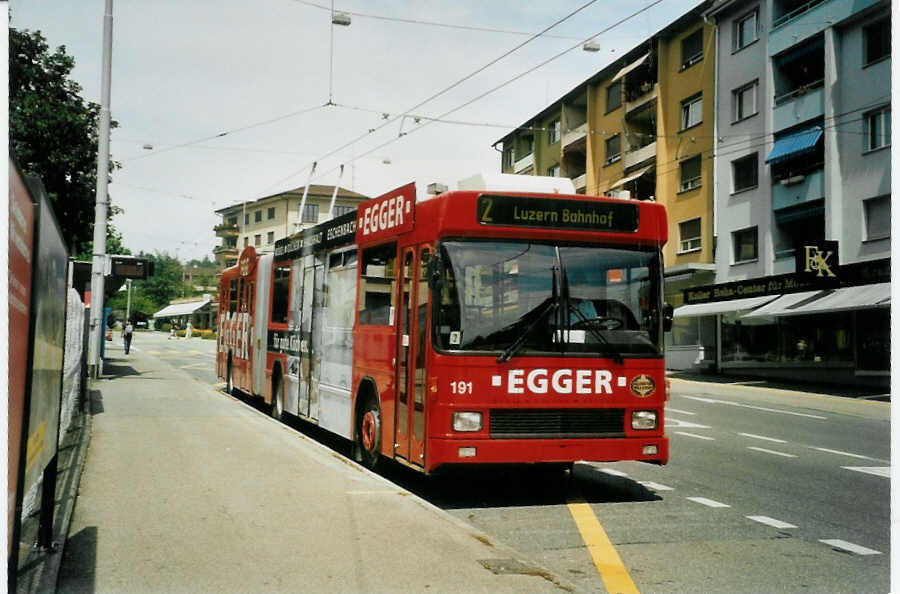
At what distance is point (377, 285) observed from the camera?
9.71 meters

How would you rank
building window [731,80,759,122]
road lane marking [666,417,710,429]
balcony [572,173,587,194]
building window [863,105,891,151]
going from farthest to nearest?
1. balcony [572,173,587,194]
2. building window [731,80,759,122]
3. building window [863,105,891,151]
4. road lane marking [666,417,710,429]

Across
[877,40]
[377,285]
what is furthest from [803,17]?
[377,285]

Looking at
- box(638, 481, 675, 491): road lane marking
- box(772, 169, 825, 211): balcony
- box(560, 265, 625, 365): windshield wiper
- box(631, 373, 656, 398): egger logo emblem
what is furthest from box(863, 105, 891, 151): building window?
box(560, 265, 625, 365): windshield wiper

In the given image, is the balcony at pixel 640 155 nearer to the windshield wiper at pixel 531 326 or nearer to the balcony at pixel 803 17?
the balcony at pixel 803 17

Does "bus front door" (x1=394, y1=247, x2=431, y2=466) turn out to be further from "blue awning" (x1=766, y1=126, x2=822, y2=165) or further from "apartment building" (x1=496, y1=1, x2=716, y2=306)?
"apartment building" (x1=496, y1=1, x2=716, y2=306)

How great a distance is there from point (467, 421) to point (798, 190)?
25574 mm

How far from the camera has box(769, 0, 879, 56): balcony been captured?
27548mm

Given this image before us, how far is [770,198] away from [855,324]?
6522mm

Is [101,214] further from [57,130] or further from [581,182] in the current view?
[581,182]

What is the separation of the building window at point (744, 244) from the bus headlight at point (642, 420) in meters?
26.4

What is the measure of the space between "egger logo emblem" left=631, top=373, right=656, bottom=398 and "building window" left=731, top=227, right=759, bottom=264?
86.7 ft

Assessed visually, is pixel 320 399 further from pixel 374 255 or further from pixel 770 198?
pixel 770 198

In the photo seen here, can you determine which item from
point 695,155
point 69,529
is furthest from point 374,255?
point 695,155

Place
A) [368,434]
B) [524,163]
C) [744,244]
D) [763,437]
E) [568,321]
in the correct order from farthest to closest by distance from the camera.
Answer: [524,163] < [744,244] < [763,437] < [368,434] < [568,321]
